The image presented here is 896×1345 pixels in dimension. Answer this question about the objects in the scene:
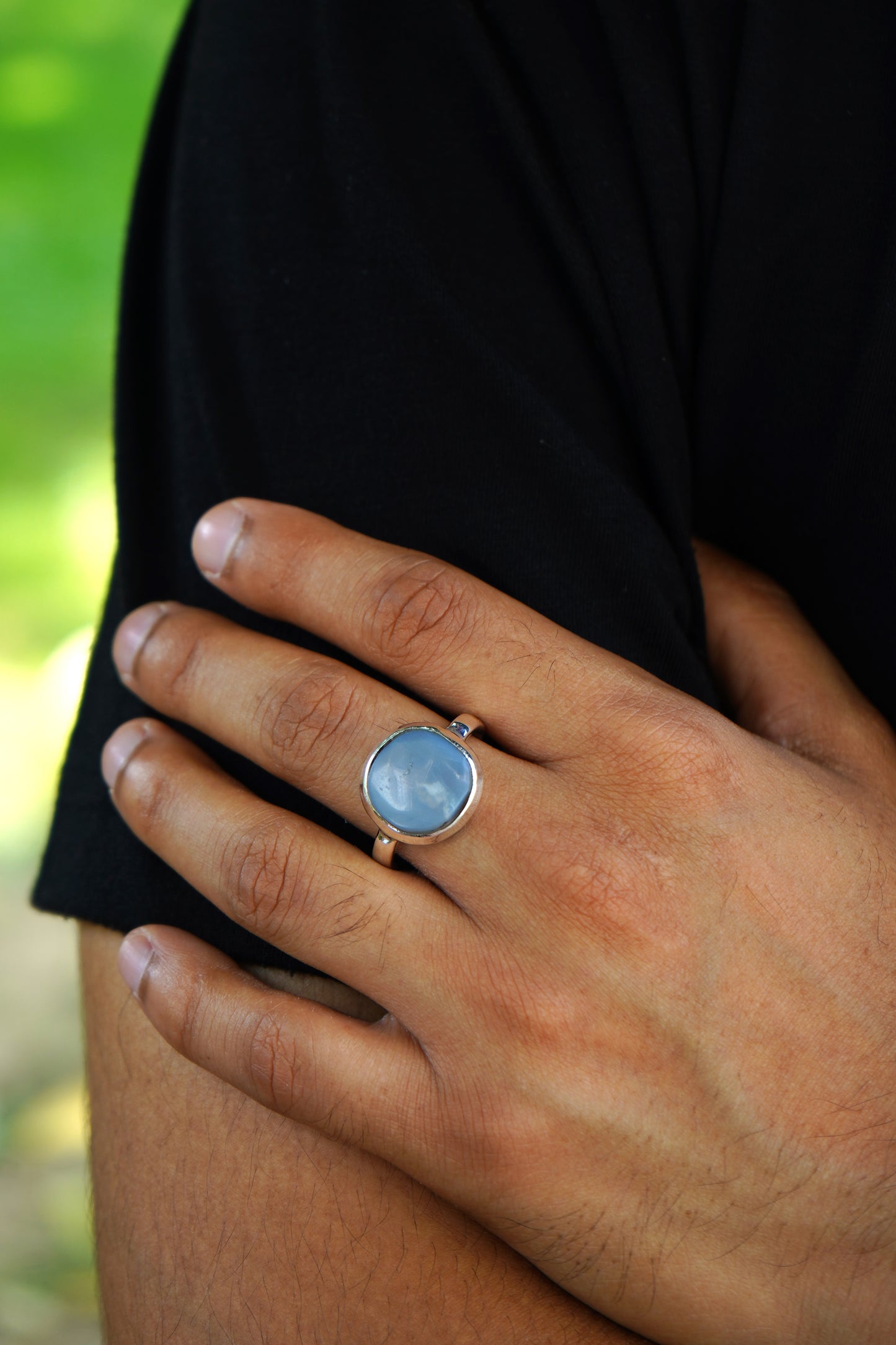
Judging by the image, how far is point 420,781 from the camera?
2.88 ft

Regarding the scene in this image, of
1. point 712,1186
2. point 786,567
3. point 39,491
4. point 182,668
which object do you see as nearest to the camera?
point 712,1186

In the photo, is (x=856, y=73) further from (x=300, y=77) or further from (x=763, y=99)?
(x=300, y=77)

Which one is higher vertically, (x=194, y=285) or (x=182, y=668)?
(x=194, y=285)

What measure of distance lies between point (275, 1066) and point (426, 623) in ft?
1.32

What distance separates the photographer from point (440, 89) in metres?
1.06

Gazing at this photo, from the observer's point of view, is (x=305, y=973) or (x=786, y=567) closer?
(x=305, y=973)

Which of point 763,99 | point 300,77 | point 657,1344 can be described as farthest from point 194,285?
point 657,1344

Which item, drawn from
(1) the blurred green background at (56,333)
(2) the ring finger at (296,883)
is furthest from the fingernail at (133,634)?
(1) the blurred green background at (56,333)

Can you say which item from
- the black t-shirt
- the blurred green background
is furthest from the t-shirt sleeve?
the blurred green background

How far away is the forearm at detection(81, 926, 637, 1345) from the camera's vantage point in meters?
0.88

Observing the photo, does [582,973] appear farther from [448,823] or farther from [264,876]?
[264,876]

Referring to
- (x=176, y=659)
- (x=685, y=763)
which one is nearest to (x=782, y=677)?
(x=685, y=763)

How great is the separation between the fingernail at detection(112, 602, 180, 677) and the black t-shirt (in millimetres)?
53

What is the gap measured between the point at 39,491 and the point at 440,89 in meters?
2.76
